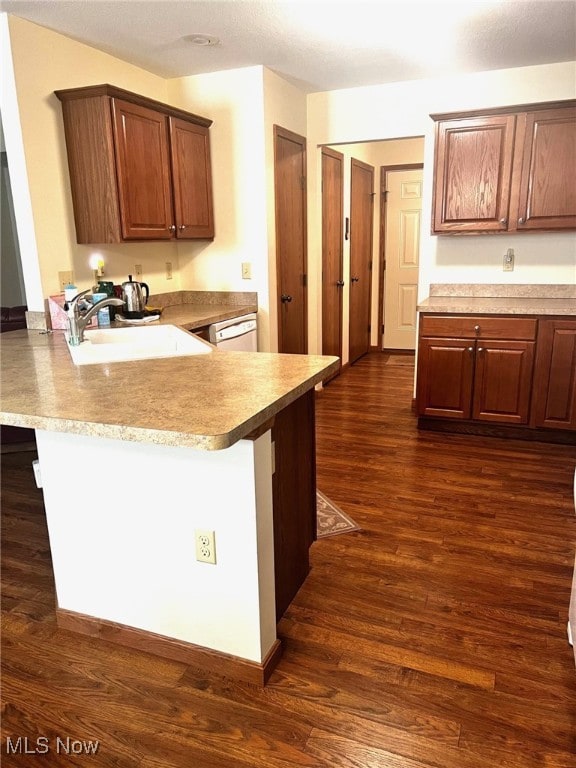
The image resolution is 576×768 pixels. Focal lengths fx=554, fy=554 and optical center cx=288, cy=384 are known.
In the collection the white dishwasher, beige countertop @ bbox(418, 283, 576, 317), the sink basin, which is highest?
beige countertop @ bbox(418, 283, 576, 317)

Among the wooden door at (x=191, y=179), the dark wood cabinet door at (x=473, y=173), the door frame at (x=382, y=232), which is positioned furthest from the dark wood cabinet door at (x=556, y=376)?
the door frame at (x=382, y=232)

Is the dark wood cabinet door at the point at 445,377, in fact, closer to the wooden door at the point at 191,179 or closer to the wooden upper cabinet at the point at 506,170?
the wooden upper cabinet at the point at 506,170

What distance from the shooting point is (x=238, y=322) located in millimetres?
3908

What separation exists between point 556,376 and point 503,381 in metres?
0.32

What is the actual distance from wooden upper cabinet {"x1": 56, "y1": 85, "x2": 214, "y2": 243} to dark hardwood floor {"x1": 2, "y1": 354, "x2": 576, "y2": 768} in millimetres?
1755

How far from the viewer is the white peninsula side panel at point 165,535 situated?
5.34 ft

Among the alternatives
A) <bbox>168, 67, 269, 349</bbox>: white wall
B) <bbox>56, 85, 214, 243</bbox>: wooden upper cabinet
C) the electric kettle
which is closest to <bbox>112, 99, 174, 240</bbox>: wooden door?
<bbox>56, 85, 214, 243</bbox>: wooden upper cabinet

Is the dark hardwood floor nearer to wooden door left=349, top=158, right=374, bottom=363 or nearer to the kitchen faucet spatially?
the kitchen faucet

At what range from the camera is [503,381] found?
3.72 meters

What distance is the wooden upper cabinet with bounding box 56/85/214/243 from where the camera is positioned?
10.2ft

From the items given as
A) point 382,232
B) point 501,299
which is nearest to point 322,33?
point 501,299

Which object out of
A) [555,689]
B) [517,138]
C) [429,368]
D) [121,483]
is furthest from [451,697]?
[517,138]

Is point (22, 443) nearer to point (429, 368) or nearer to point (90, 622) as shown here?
point (90, 622)

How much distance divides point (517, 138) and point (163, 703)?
148 inches
